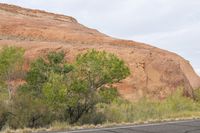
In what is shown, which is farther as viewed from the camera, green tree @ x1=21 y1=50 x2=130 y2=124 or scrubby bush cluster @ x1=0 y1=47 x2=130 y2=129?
green tree @ x1=21 y1=50 x2=130 y2=124

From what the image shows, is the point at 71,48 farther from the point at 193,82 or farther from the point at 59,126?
the point at 59,126

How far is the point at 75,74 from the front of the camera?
68.2 feet

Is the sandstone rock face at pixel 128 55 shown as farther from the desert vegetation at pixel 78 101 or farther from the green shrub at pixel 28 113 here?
the green shrub at pixel 28 113

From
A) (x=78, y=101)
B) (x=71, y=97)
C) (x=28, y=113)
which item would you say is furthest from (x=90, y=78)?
(x=28, y=113)

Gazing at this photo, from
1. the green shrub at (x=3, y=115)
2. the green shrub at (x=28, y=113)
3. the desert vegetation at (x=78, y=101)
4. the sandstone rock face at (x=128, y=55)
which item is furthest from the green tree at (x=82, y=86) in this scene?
the sandstone rock face at (x=128, y=55)

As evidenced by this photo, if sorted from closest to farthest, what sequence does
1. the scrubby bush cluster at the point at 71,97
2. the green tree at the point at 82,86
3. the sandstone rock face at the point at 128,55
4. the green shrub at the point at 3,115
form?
the green shrub at the point at 3,115 → the scrubby bush cluster at the point at 71,97 → the green tree at the point at 82,86 → the sandstone rock face at the point at 128,55

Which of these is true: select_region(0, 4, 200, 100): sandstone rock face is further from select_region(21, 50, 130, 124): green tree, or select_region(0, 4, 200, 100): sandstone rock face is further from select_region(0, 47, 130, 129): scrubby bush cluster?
select_region(0, 47, 130, 129): scrubby bush cluster

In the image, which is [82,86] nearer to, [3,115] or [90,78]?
[90,78]

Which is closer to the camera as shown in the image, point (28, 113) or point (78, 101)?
point (28, 113)

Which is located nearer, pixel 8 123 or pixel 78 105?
pixel 8 123

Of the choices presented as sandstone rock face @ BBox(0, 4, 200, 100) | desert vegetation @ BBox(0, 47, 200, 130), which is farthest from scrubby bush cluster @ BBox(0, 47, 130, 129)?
sandstone rock face @ BBox(0, 4, 200, 100)

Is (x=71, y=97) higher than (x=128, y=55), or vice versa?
(x=128, y=55)

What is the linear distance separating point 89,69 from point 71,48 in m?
27.8

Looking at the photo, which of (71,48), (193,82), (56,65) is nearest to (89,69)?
(56,65)
